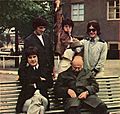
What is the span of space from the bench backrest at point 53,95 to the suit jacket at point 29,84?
0.67 feet

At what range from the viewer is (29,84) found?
23.5 ft

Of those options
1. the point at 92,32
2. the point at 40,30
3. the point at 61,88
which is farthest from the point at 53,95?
the point at 92,32

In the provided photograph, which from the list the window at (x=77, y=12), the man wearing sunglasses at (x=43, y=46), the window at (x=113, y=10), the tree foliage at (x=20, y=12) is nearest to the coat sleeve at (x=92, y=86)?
the man wearing sunglasses at (x=43, y=46)

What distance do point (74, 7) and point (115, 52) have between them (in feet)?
20.5

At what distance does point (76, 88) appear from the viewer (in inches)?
285

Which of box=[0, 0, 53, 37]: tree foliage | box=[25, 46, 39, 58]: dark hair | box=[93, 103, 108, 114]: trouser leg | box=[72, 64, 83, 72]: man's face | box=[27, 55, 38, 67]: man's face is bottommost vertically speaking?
box=[93, 103, 108, 114]: trouser leg

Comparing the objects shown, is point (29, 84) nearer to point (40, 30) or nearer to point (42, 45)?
point (42, 45)

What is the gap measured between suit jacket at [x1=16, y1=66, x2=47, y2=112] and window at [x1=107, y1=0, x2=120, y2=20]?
112 ft

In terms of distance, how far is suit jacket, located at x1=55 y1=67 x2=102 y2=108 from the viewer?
23.6 ft

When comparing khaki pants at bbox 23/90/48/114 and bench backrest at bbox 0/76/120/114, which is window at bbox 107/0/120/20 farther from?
khaki pants at bbox 23/90/48/114

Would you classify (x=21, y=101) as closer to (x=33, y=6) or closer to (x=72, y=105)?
(x=72, y=105)

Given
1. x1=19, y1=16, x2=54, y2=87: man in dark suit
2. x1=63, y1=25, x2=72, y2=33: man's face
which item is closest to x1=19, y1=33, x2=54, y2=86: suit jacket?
x1=19, y1=16, x2=54, y2=87: man in dark suit

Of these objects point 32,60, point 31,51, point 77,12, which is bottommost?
point 32,60

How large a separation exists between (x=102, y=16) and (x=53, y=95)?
34.0m
